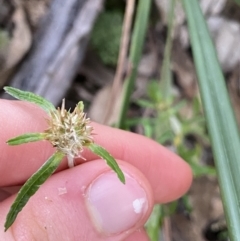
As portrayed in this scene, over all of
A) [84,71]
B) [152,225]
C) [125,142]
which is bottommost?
[152,225]

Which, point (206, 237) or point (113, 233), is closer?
point (113, 233)

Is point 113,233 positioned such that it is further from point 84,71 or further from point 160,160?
point 84,71

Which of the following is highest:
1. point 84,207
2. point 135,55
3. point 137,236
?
point 135,55

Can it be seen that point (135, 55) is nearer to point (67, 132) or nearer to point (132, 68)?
point (132, 68)

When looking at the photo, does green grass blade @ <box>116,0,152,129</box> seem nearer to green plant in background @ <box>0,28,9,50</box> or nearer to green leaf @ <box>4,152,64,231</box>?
green plant in background @ <box>0,28,9,50</box>

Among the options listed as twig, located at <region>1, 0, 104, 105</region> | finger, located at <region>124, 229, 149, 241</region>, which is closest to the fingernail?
finger, located at <region>124, 229, 149, 241</region>

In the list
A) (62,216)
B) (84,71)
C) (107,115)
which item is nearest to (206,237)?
(107,115)

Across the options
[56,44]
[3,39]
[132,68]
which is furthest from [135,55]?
[3,39]
